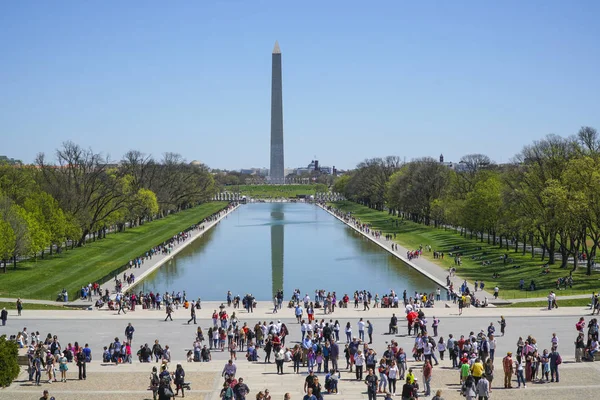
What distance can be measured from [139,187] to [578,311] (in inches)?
3076

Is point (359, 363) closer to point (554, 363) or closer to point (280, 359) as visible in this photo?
point (280, 359)

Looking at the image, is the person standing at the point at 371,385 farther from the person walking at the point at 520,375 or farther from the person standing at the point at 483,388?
the person walking at the point at 520,375

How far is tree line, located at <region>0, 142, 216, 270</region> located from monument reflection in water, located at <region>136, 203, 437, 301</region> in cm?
991

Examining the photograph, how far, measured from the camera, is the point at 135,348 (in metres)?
28.9

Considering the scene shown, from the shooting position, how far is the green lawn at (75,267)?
46500mm

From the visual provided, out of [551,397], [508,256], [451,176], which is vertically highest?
[451,176]

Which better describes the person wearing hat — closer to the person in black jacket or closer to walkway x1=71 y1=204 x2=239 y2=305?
the person in black jacket

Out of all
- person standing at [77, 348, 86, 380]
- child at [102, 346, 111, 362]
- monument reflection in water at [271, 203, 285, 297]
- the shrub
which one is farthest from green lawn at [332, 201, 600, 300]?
the shrub

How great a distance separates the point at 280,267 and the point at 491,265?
17839 mm

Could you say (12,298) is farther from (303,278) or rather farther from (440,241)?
(440,241)

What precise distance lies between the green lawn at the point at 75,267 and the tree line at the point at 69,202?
4.93ft

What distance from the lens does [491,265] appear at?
5769 cm

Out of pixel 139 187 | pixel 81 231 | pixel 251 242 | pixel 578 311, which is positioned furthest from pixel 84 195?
pixel 578 311

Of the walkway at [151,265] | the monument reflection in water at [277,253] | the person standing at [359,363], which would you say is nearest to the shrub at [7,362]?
the person standing at [359,363]
